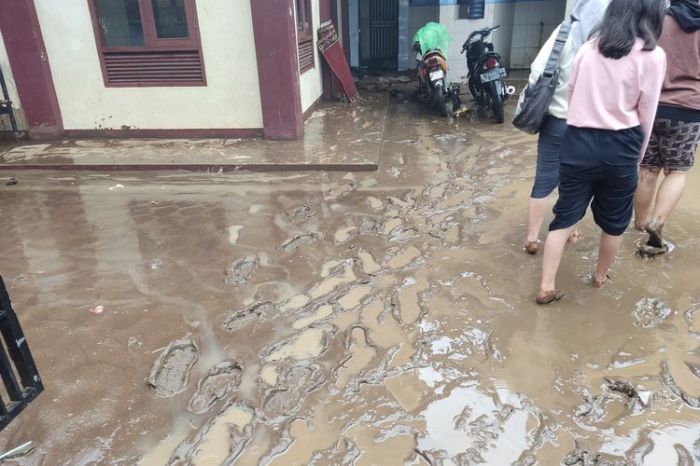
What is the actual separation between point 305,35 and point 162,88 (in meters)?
2.10

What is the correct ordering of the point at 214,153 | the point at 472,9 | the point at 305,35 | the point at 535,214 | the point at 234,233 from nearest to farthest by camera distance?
the point at 535,214
the point at 234,233
the point at 214,153
the point at 305,35
the point at 472,9

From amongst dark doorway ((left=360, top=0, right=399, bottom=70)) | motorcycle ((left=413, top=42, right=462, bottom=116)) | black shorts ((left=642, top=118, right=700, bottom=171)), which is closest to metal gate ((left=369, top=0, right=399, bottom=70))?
dark doorway ((left=360, top=0, right=399, bottom=70))

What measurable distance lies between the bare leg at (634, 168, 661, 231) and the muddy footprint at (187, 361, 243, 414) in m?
2.84

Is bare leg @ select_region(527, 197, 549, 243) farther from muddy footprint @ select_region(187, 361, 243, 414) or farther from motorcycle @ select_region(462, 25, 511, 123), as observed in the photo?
motorcycle @ select_region(462, 25, 511, 123)

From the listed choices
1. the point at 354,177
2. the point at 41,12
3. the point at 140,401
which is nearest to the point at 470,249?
the point at 354,177

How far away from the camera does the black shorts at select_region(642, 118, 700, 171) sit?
3174 millimetres

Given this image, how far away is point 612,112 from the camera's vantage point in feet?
8.06

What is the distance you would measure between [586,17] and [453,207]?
6.00 feet

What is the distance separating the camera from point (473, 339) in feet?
8.71

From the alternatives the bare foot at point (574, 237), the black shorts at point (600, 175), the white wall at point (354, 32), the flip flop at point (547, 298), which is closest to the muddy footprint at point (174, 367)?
the flip flop at point (547, 298)

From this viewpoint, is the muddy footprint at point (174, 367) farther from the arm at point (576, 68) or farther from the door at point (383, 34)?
the door at point (383, 34)

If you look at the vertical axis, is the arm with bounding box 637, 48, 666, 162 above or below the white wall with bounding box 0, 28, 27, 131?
above

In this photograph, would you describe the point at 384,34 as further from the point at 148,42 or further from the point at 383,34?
the point at 148,42

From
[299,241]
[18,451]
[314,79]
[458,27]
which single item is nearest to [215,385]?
[18,451]
